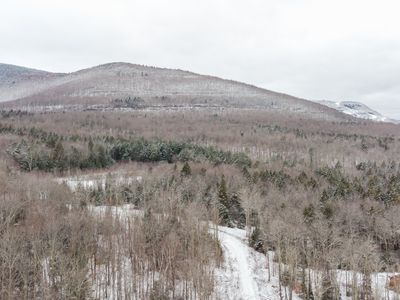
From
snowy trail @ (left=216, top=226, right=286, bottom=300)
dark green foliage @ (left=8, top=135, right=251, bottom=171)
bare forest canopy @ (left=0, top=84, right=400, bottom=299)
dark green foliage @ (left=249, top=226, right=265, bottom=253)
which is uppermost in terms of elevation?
dark green foliage @ (left=8, top=135, right=251, bottom=171)

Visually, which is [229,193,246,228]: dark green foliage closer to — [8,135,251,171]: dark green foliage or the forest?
the forest

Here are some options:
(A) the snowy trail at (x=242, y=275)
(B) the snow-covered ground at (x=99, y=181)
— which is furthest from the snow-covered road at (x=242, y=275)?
(B) the snow-covered ground at (x=99, y=181)

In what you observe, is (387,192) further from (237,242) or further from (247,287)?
(247,287)

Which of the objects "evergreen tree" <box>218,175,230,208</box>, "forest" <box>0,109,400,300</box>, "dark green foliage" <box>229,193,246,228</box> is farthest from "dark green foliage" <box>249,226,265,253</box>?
"dark green foliage" <box>229,193,246,228</box>

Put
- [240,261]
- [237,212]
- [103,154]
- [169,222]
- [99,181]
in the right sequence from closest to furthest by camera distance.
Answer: [240,261] → [169,222] → [237,212] → [99,181] → [103,154]

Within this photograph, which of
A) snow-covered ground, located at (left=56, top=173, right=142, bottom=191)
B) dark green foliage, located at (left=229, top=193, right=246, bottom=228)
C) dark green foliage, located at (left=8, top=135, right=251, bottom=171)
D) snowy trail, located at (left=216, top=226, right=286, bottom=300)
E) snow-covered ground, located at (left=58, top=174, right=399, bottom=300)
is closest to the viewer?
snow-covered ground, located at (left=58, top=174, right=399, bottom=300)

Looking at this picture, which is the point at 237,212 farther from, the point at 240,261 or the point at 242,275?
the point at 242,275

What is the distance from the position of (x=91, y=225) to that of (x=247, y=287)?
1637cm

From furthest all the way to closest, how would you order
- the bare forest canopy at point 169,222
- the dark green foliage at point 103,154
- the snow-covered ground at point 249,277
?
1. the dark green foliage at point 103,154
2. the snow-covered ground at point 249,277
3. the bare forest canopy at point 169,222

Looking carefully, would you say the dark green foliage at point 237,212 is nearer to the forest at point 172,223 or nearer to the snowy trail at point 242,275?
the forest at point 172,223

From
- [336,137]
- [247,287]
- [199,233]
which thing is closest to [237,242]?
[199,233]

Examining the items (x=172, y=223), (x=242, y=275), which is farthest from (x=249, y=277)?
(x=172, y=223)

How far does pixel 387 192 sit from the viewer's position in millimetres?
72312

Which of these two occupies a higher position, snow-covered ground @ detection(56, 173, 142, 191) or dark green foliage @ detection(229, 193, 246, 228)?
snow-covered ground @ detection(56, 173, 142, 191)
